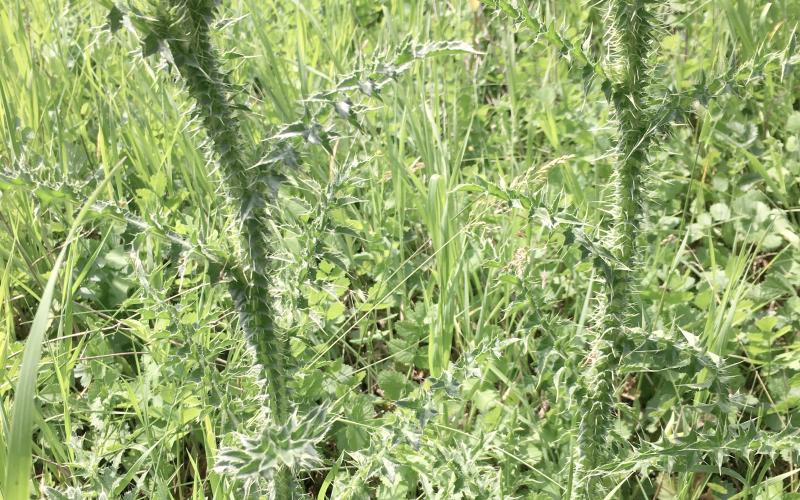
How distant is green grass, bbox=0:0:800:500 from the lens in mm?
1690

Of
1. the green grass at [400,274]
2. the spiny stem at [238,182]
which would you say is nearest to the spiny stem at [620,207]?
the green grass at [400,274]

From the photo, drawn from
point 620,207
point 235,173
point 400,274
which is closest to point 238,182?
point 235,173

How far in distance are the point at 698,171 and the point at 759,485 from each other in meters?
1.65

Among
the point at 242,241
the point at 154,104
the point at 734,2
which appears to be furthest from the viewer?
the point at 734,2

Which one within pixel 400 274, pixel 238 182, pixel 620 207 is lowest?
pixel 400 274

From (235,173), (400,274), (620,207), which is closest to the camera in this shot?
(235,173)

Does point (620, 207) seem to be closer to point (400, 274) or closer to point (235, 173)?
point (235, 173)

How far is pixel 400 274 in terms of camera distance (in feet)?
8.79

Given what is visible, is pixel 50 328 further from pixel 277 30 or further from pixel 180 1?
pixel 277 30

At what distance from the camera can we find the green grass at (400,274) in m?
1.69

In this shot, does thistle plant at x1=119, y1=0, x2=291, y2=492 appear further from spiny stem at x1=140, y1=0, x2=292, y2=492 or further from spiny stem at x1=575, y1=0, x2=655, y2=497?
spiny stem at x1=575, y1=0, x2=655, y2=497

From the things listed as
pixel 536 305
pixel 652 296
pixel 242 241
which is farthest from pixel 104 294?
pixel 652 296

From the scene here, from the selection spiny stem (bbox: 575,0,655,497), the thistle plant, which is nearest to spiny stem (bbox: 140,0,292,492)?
the thistle plant

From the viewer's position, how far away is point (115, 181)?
290 cm
